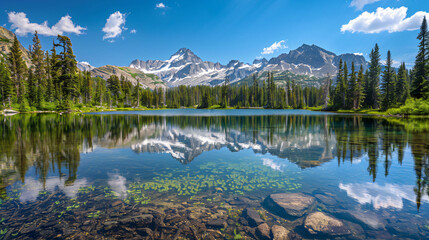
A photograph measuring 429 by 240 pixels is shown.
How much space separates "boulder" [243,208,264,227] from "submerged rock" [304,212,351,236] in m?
1.58

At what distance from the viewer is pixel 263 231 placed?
6770mm

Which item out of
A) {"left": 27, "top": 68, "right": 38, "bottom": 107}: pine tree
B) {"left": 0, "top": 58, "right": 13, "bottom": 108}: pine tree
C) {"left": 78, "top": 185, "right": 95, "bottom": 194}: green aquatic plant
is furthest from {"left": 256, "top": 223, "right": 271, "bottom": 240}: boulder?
{"left": 27, "top": 68, "right": 38, "bottom": 107}: pine tree

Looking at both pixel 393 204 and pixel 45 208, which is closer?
pixel 45 208

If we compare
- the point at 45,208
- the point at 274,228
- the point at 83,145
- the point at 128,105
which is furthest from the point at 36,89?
the point at 274,228

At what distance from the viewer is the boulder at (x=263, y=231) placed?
648cm

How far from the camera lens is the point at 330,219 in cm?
736

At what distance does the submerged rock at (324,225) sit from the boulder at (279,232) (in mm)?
811

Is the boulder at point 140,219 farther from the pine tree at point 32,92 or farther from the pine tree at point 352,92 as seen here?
the pine tree at point 352,92

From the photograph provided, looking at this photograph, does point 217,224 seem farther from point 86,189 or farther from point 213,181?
point 86,189

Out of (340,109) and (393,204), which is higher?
(340,109)

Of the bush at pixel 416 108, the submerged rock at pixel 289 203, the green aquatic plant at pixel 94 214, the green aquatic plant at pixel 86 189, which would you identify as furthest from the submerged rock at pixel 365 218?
the bush at pixel 416 108

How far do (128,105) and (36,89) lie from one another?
7366cm

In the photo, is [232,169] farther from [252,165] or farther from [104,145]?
[104,145]

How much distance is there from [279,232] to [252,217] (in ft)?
3.76
